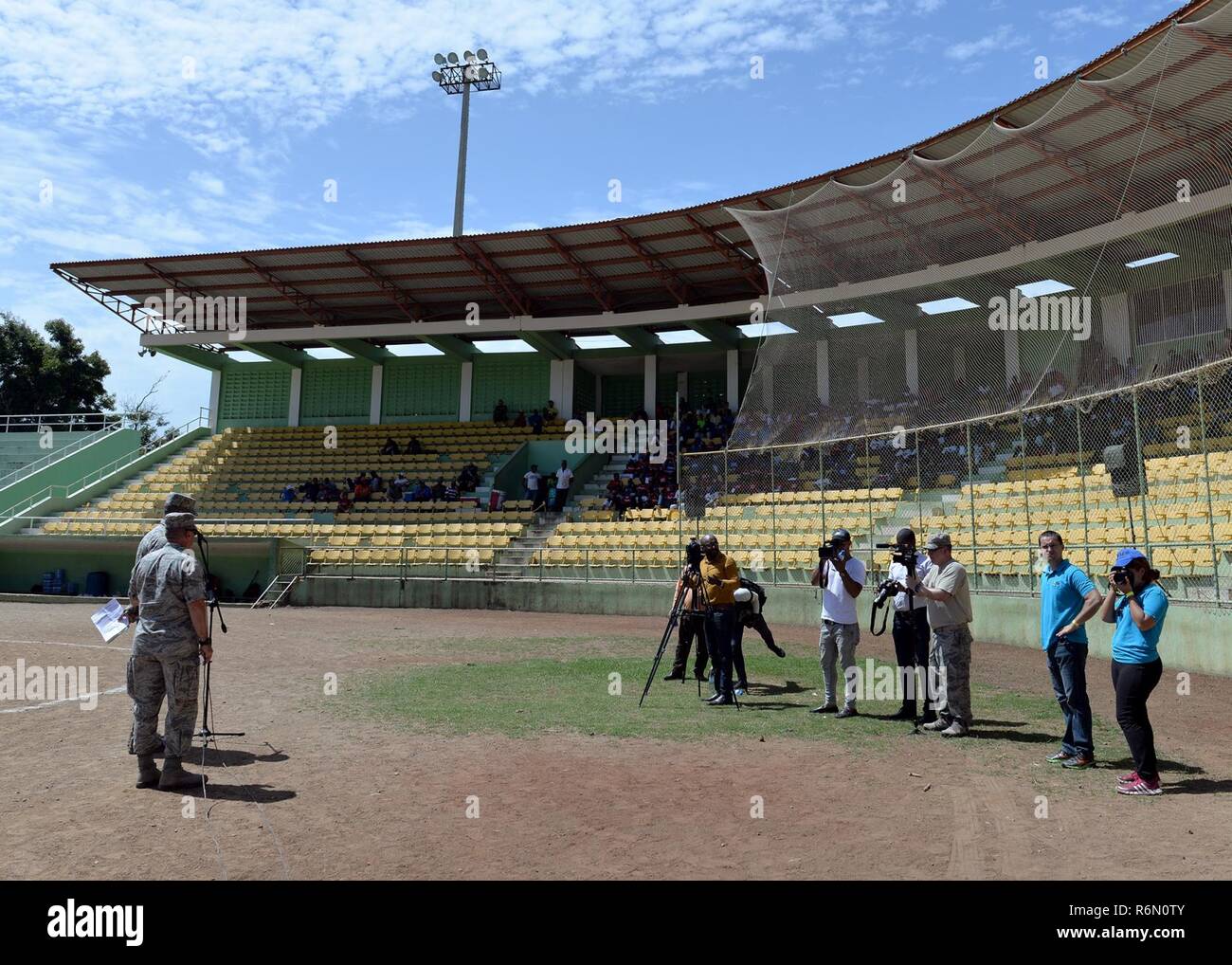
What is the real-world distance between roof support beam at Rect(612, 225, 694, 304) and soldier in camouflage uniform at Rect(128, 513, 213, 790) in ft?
76.3

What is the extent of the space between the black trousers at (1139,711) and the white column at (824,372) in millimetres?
11803

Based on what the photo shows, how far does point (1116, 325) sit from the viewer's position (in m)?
12.9

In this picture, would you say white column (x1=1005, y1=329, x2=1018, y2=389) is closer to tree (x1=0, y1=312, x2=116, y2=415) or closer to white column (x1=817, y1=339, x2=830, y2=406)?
white column (x1=817, y1=339, x2=830, y2=406)

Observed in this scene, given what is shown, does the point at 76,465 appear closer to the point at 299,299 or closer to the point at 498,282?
the point at 299,299

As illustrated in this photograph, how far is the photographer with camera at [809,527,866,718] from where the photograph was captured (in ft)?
26.7

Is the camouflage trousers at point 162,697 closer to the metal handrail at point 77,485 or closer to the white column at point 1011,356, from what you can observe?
the white column at point 1011,356

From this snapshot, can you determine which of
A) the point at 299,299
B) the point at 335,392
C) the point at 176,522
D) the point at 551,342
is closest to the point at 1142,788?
the point at 176,522

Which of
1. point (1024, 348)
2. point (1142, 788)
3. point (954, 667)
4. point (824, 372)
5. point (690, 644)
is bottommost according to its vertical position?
point (1142, 788)

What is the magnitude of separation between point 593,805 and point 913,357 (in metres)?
12.6

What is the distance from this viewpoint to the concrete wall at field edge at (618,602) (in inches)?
497

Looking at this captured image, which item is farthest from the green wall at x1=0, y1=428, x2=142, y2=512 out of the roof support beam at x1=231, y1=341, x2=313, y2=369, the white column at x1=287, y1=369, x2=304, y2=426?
the white column at x1=287, y1=369, x2=304, y2=426

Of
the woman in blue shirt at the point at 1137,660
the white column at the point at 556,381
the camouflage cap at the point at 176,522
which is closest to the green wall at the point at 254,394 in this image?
the white column at the point at 556,381
